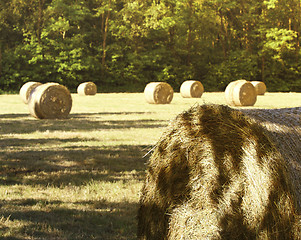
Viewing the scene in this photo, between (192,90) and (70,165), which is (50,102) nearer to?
(70,165)

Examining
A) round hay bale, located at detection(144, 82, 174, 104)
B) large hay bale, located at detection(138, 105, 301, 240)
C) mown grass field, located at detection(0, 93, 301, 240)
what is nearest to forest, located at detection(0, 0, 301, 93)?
round hay bale, located at detection(144, 82, 174, 104)

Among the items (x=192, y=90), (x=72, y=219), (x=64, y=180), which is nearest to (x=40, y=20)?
(x=192, y=90)

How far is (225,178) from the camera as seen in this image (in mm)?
3762

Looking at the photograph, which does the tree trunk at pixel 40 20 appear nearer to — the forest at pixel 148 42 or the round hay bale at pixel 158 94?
the forest at pixel 148 42

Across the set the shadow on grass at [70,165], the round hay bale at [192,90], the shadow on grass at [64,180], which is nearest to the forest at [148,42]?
the round hay bale at [192,90]

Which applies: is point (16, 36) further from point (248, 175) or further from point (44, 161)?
point (248, 175)

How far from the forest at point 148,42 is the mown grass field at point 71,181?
28.4 meters

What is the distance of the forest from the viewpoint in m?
39.4

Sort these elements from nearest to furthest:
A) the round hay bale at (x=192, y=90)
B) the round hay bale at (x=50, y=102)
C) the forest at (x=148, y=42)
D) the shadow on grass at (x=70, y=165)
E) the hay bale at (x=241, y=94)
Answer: the shadow on grass at (x=70, y=165)
the round hay bale at (x=50, y=102)
the hay bale at (x=241, y=94)
the round hay bale at (x=192, y=90)
the forest at (x=148, y=42)

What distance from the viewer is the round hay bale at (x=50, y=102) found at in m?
15.3

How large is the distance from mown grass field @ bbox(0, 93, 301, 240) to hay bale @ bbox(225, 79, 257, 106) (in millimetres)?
11043

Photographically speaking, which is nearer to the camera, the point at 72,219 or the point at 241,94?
the point at 72,219

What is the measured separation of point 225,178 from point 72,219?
2227 mm

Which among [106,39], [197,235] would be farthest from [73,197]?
[106,39]
